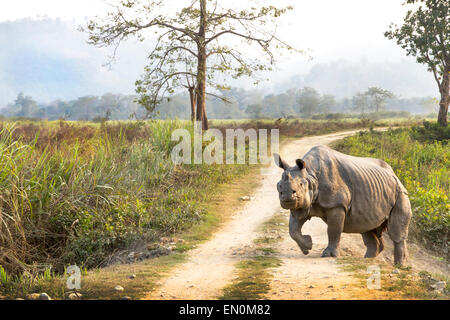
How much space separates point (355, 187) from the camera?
6.66m

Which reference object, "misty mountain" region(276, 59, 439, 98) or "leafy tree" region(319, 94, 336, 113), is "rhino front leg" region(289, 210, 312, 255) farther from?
"misty mountain" region(276, 59, 439, 98)

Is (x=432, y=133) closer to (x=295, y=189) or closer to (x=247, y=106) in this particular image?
(x=295, y=189)

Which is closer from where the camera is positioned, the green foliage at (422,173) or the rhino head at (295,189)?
the rhino head at (295,189)

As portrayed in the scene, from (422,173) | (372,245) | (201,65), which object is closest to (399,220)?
(372,245)

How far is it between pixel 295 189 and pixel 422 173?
898 cm

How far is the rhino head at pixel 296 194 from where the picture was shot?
233 inches

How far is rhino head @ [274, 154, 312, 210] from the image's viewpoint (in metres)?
5.91

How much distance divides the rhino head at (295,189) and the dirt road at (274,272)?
0.88m

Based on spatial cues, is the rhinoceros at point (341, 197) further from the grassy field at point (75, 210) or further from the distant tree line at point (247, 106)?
the distant tree line at point (247, 106)

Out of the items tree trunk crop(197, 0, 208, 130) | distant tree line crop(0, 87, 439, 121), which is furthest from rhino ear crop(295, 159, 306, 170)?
distant tree line crop(0, 87, 439, 121)

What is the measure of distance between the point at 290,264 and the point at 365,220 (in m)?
1.27

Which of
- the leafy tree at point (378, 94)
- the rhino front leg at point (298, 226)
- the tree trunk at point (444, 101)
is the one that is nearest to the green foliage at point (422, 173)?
the tree trunk at point (444, 101)

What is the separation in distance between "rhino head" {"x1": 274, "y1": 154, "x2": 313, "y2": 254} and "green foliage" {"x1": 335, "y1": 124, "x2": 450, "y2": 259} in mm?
4162
